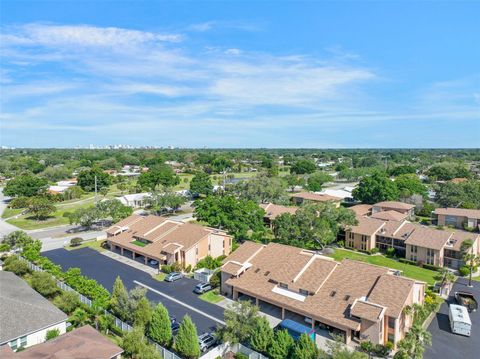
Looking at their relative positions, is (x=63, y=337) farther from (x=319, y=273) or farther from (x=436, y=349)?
(x=436, y=349)

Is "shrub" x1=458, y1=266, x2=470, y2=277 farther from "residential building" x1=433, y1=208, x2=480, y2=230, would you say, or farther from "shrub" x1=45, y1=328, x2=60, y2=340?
"shrub" x1=45, y1=328, x2=60, y2=340

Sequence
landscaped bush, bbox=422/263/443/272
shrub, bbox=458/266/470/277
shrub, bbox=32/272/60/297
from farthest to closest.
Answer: landscaped bush, bbox=422/263/443/272
shrub, bbox=458/266/470/277
shrub, bbox=32/272/60/297

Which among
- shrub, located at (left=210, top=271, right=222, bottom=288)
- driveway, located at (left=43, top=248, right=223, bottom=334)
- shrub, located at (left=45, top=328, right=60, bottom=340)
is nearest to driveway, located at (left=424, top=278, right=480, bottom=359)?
driveway, located at (left=43, top=248, right=223, bottom=334)

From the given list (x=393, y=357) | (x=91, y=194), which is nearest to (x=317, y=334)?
(x=393, y=357)

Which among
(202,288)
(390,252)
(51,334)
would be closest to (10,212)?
(202,288)

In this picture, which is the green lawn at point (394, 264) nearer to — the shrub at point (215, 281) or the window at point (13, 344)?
the shrub at point (215, 281)

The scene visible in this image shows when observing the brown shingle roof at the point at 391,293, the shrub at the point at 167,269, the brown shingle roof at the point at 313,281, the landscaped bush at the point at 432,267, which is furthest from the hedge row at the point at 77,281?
the landscaped bush at the point at 432,267

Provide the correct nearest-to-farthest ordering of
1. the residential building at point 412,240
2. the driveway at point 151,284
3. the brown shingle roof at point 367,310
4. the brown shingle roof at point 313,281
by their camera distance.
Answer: the brown shingle roof at point 367,310
the brown shingle roof at point 313,281
the driveway at point 151,284
the residential building at point 412,240
